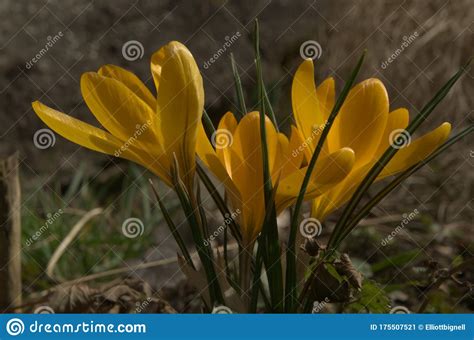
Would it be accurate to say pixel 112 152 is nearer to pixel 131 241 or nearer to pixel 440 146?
pixel 440 146

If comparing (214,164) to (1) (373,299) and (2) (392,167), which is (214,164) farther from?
(1) (373,299)

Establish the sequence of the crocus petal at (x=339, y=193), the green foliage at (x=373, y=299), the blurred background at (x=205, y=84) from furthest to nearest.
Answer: the blurred background at (x=205, y=84) → the green foliage at (x=373, y=299) → the crocus petal at (x=339, y=193)

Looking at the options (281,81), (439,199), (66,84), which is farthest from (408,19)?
(66,84)

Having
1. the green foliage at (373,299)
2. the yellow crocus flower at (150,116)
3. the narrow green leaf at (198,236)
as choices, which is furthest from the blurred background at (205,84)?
the yellow crocus flower at (150,116)

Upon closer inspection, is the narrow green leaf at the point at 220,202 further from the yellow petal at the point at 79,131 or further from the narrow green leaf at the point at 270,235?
the yellow petal at the point at 79,131

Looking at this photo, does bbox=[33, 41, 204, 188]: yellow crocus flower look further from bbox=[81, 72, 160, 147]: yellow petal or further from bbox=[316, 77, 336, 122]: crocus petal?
bbox=[316, 77, 336, 122]: crocus petal

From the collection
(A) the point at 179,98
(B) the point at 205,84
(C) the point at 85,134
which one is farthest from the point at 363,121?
(B) the point at 205,84
